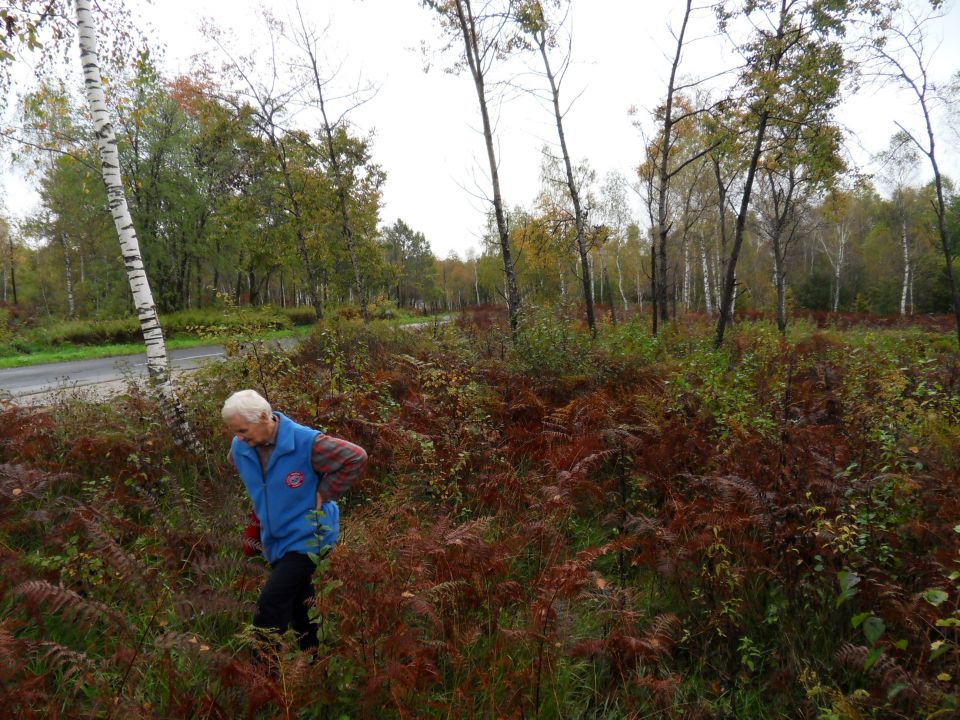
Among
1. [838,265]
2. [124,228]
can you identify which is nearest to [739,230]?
[124,228]

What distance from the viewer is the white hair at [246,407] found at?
2.73 metres

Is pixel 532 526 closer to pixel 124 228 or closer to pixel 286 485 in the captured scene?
pixel 286 485

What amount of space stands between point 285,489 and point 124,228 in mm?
4342

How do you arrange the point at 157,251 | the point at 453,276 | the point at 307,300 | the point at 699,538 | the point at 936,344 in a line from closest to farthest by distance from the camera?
the point at 699,538
the point at 936,344
the point at 157,251
the point at 307,300
the point at 453,276

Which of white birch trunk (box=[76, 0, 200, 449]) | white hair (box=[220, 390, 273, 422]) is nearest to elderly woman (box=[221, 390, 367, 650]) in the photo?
white hair (box=[220, 390, 273, 422])

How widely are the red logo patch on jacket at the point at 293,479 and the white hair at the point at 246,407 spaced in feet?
1.27

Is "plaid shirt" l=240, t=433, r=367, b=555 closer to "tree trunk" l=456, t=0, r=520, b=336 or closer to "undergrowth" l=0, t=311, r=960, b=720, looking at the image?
"undergrowth" l=0, t=311, r=960, b=720

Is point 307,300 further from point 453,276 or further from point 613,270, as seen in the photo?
point 613,270

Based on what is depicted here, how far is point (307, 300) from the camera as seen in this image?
51.9 meters

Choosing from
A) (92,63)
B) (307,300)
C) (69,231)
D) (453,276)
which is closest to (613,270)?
(453,276)

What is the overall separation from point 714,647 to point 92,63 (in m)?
8.00

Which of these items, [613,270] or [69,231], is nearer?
[69,231]

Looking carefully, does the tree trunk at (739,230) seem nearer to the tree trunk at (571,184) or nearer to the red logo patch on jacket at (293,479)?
the tree trunk at (571,184)

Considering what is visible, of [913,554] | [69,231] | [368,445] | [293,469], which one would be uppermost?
[69,231]
